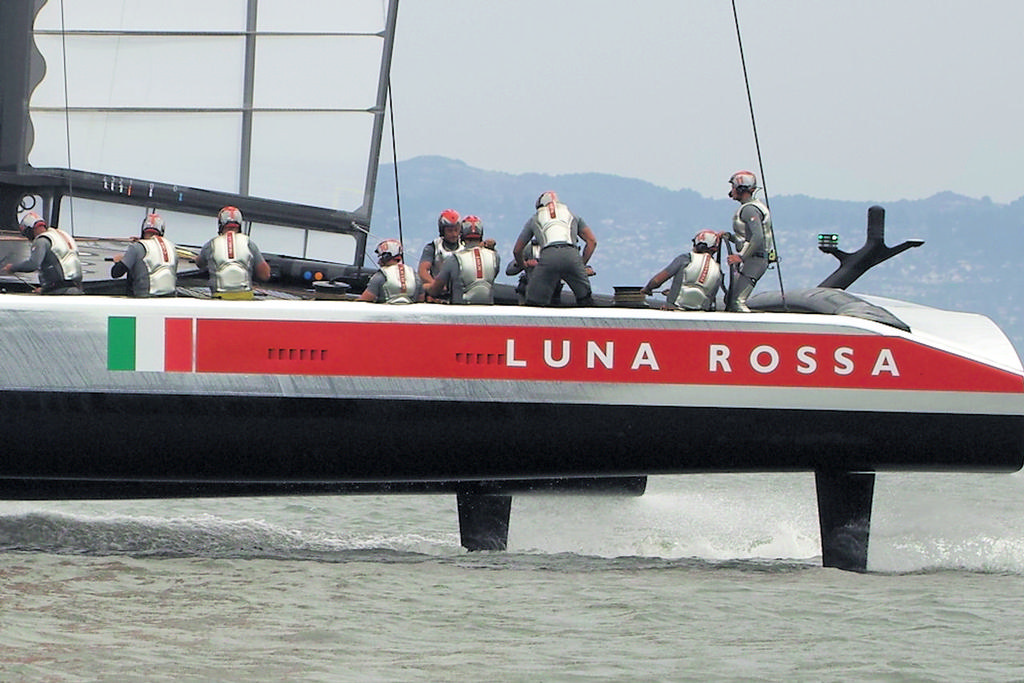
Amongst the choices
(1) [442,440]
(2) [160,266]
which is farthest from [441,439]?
(2) [160,266]

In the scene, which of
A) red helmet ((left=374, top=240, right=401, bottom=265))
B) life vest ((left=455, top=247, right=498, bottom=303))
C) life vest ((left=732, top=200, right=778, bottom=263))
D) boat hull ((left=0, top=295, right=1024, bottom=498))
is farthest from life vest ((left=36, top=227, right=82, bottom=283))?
life vest ((left=732, top=200, right=778, bottom=263))

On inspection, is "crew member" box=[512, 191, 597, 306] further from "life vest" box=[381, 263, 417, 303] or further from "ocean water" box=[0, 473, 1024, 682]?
"ocean water" box=[0, 473, 1024, 682]

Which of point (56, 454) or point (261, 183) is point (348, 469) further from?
point (261, 183)

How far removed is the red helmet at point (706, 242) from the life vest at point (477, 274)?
0.98 m

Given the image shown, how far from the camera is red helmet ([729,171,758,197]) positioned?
933 centimetres

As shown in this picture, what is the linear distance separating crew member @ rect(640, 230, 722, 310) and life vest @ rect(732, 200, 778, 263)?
0.35 m

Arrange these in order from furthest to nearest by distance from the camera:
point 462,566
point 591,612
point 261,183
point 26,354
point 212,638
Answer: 1. point 261,183
2. point 462,566
3. point 26,354
4. point 591,612
5. point 212,638

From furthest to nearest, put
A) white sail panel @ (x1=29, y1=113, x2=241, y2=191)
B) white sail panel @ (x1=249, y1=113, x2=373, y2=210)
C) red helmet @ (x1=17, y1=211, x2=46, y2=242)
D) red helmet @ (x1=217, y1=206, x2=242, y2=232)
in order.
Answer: white sail panel @ (x1=249, y1=113, x2=373, y2=210), white sail panel @ (x1=29, y1=113, x2=241, y2=191), red helmet @ (x1=17, y1=211, x2=46, y2=242), red helmet @ (x1=217, y1=206, x2=242, y2=232)

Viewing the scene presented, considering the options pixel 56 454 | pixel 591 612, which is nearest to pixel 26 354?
pixel 56 454

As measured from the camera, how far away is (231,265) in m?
8.89

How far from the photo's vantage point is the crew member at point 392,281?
29.4 feet

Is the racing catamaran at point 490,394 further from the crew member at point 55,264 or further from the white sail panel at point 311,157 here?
the white sail panel at point 311,157

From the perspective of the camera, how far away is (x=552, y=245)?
8.96m

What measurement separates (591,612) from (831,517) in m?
1.80
